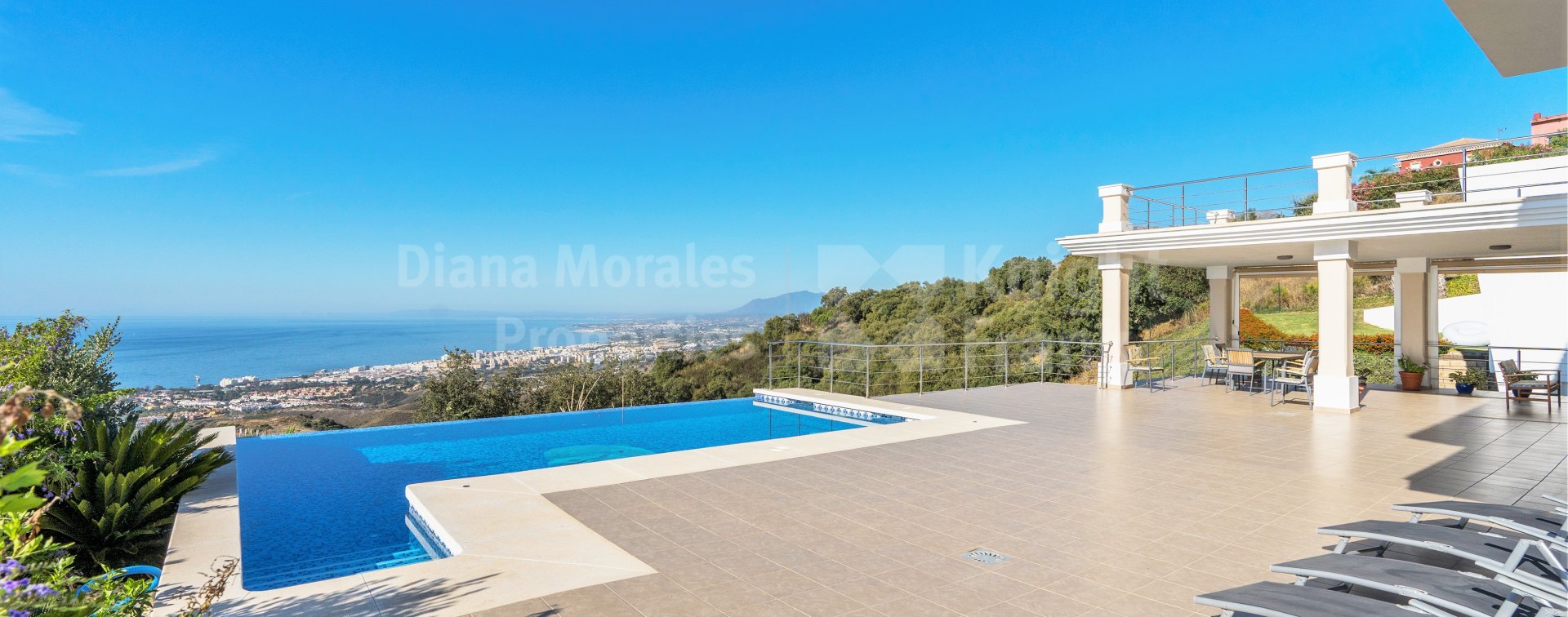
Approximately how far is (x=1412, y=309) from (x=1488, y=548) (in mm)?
11948

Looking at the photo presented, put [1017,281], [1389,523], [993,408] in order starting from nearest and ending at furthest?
[1389,523] → [993,408] → [1017,281]

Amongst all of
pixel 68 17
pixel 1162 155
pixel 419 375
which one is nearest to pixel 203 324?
pixel 68 17

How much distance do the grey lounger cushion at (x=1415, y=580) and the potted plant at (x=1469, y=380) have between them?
39.0 feet

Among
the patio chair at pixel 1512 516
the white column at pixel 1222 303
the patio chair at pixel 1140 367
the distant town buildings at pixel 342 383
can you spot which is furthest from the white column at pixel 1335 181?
the distant town buildings at pixel 342 383

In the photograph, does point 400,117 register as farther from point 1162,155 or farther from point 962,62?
point 1162,155

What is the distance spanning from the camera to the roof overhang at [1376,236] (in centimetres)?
835

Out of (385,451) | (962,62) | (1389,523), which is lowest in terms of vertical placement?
(385,451)

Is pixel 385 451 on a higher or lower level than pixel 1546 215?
lower

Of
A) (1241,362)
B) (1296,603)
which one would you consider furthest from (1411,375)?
(1296,603)

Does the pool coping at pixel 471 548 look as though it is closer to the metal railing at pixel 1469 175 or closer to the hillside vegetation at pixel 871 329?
the hillside vegetation at pixel 871 329

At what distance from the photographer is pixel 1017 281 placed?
26.9m

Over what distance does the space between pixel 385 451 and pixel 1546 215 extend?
1413cm

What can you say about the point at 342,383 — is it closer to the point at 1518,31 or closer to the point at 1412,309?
the point at 1518,31

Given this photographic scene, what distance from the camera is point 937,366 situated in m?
22.5
